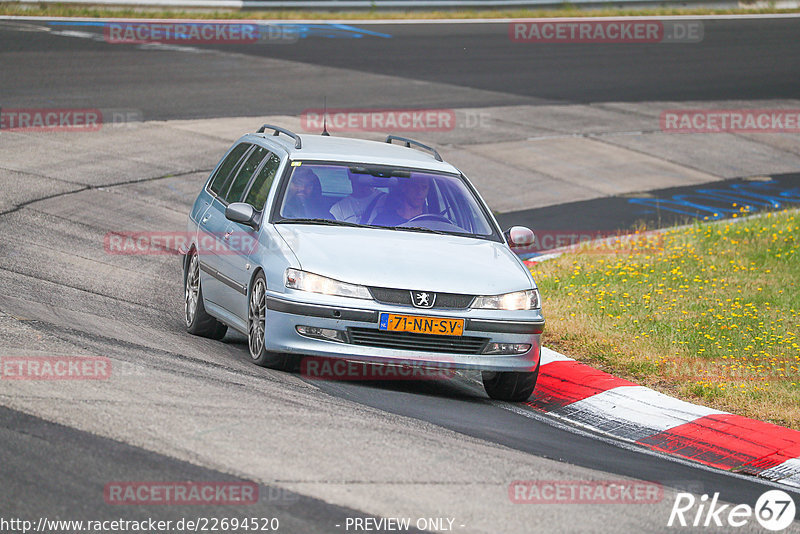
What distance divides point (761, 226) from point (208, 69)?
13.0 meters

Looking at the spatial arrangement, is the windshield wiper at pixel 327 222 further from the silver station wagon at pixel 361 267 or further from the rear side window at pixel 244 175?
the rear side window at pixel 244 175

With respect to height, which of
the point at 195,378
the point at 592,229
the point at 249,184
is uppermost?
the point at 249,184

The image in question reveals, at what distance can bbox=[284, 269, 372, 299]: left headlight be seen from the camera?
27.4 ft

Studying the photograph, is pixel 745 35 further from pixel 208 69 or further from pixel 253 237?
pixel 253 237

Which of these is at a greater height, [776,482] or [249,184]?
[249,184]

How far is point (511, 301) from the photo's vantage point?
8648mm

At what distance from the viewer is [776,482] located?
7520mm

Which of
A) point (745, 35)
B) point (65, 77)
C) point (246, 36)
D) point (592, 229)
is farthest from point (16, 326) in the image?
point (745, 35)

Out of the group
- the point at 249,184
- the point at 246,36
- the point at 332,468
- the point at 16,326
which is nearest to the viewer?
the point at 332,468
